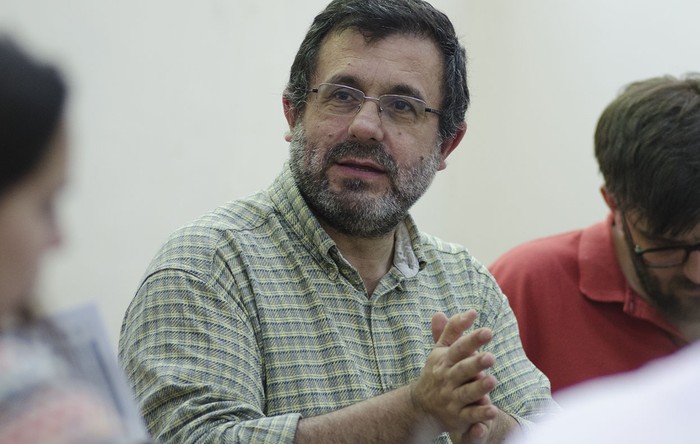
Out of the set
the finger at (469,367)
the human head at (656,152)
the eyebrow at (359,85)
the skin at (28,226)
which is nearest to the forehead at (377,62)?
the eyebrow at (359,85)

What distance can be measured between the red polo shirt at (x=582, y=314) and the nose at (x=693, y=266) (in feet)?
0.51

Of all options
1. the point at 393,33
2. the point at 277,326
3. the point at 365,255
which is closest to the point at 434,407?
the point at 277,326

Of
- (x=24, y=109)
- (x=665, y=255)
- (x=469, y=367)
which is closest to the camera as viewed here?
(x=24, y=109)

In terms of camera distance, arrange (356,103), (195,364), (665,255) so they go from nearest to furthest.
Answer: (195,364) < (356,103) < (665,255)

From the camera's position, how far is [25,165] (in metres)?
0.52

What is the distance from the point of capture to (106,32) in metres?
2.14

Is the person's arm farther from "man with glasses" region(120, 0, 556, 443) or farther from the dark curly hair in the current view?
the dark curly hair

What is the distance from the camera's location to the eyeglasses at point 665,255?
2.08 m

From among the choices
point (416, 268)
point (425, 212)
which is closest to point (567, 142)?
point (425, 212)

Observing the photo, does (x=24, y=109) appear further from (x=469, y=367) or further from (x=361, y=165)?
(x=361, y=165)

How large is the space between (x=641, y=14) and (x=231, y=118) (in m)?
1.80

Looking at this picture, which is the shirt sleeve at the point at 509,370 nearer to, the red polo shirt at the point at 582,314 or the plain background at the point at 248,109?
the red polo shirt at the point at 582,314

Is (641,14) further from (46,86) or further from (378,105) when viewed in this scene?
(46,86)

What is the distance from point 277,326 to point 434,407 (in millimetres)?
358
